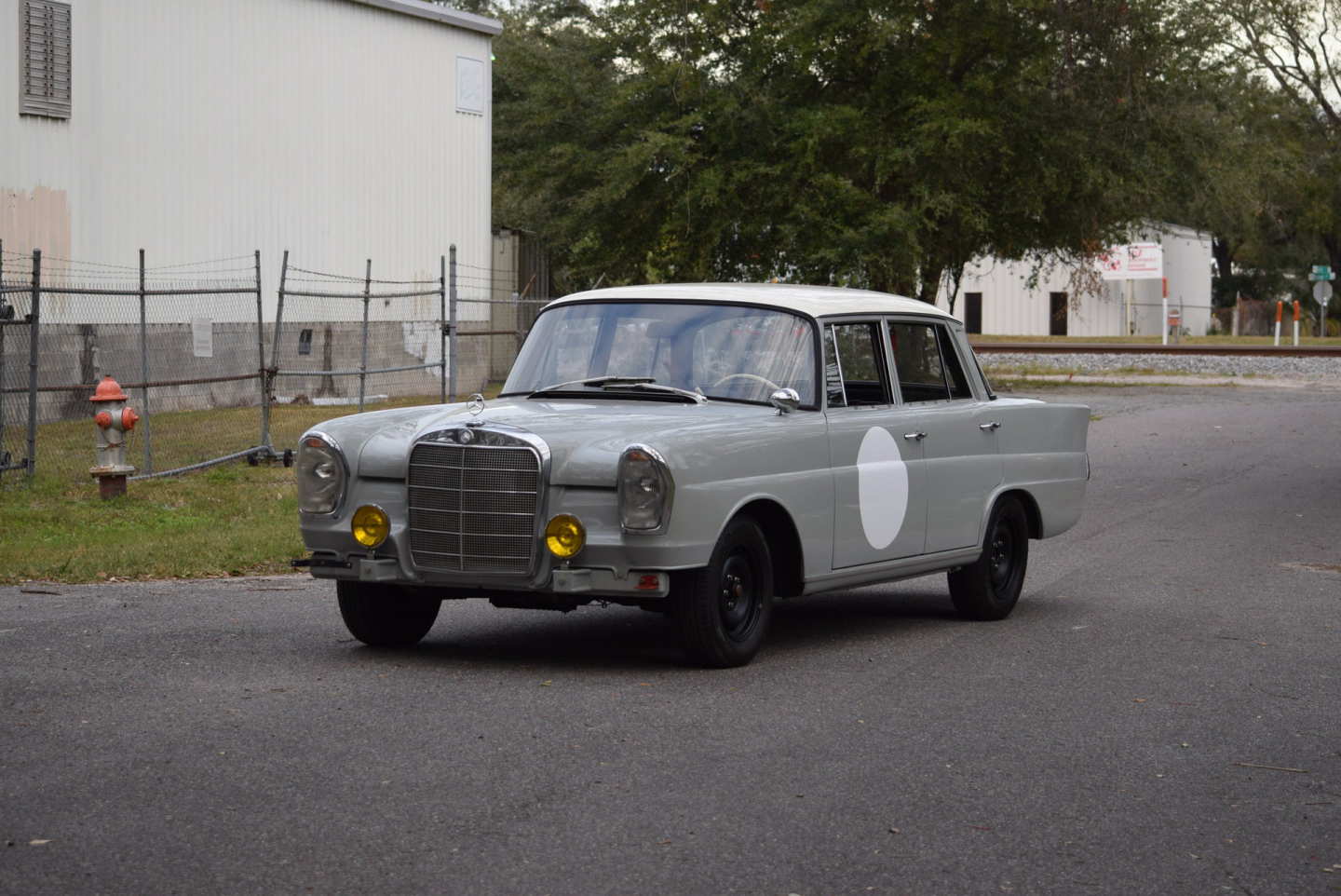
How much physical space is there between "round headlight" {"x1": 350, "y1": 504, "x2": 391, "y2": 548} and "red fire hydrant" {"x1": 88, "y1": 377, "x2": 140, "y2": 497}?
7713 mm

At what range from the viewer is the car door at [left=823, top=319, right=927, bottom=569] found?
8.61 meters

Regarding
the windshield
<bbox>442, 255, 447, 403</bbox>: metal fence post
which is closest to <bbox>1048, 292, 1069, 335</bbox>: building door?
<bbox>442, 255, 447, 403</bbox>: metal fence post

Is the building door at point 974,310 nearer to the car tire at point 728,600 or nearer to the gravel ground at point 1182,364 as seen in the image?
the gravel ground at point 1182,364

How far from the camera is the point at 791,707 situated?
717 centimetres

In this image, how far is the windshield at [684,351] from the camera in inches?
338

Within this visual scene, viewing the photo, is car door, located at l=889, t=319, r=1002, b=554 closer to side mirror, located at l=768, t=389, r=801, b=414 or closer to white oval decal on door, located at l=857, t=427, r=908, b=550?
white oval decal on door, located at l=857, t=427, r=908, b=550

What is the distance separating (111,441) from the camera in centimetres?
1509

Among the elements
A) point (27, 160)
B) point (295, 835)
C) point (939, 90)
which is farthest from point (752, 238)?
point (295, 835)

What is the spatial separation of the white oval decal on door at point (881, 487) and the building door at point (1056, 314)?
65997mm

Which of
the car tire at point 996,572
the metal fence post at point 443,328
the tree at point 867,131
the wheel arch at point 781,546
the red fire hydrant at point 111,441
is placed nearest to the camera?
the wheel arch at point 781,546

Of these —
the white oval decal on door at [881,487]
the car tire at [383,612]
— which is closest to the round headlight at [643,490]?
the car tire at [383,612]

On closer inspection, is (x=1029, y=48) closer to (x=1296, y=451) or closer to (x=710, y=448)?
(x=1296, y=451)

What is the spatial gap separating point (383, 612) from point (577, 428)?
4.53 ft

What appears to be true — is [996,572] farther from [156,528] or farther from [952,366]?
[156,528]
